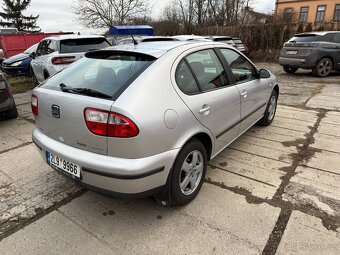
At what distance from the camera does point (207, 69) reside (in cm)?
308

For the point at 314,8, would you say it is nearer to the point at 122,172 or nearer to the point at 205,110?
the point at 205,110

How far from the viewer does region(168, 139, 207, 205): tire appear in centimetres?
251

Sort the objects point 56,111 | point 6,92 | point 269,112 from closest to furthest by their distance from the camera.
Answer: point 56,111
point 269,112
point 6,92

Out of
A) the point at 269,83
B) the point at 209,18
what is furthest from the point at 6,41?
the point at 209,18

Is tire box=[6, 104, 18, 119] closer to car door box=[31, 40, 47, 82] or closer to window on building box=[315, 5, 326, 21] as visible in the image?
car door box=[31, 40, 47, 82]

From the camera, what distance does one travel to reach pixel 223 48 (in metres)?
3.54

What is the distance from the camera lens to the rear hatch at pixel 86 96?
2.24m

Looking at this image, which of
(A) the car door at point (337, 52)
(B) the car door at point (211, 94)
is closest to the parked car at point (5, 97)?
(B) the car door at point (211, 94)

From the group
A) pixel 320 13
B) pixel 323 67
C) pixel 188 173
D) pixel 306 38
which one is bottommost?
pixel 188 173

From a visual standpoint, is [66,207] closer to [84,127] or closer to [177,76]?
[84,127]

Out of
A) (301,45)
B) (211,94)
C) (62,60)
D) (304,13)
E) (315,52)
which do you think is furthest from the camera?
(304,13)

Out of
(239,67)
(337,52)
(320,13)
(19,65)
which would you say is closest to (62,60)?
(19,65)

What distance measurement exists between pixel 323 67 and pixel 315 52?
849 mm

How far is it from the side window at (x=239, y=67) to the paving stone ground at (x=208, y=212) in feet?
3.36
